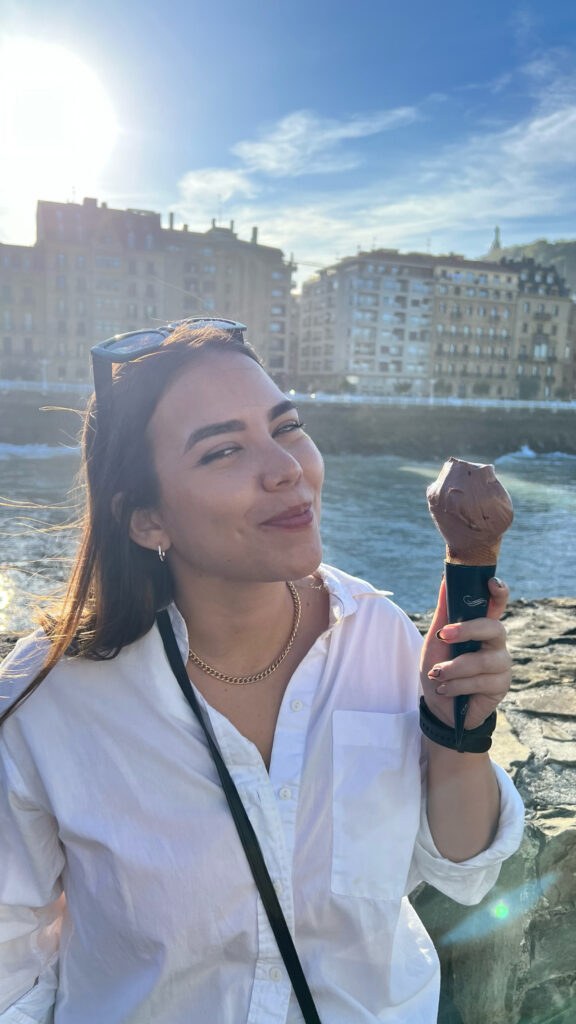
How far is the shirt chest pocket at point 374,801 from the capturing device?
1.18 meters

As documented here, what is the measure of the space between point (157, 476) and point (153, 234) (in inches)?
2229

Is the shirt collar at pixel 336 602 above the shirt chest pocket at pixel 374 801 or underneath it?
above

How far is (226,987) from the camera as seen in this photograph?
1116mm

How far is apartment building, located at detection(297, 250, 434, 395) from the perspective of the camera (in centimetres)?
5991

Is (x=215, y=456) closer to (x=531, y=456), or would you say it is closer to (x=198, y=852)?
(x=198, y=852)

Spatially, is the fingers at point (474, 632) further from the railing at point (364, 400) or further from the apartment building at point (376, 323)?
the apartment building at point (376, 323)

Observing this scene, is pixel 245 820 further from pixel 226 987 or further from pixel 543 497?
pixel 543 497

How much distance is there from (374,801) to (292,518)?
50cm

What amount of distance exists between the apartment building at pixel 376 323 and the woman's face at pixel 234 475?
191 ft

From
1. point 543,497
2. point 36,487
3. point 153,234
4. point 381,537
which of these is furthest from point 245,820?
point 153,234

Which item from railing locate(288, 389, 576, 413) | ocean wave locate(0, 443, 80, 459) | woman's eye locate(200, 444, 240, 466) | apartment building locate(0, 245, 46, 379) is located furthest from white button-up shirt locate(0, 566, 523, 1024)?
apartment building locate(0, 245, 46, 379)

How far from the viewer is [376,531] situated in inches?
594

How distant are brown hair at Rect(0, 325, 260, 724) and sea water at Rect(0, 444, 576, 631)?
0.20m

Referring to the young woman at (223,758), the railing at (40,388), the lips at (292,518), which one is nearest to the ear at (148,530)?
the young woman at (223,758)
